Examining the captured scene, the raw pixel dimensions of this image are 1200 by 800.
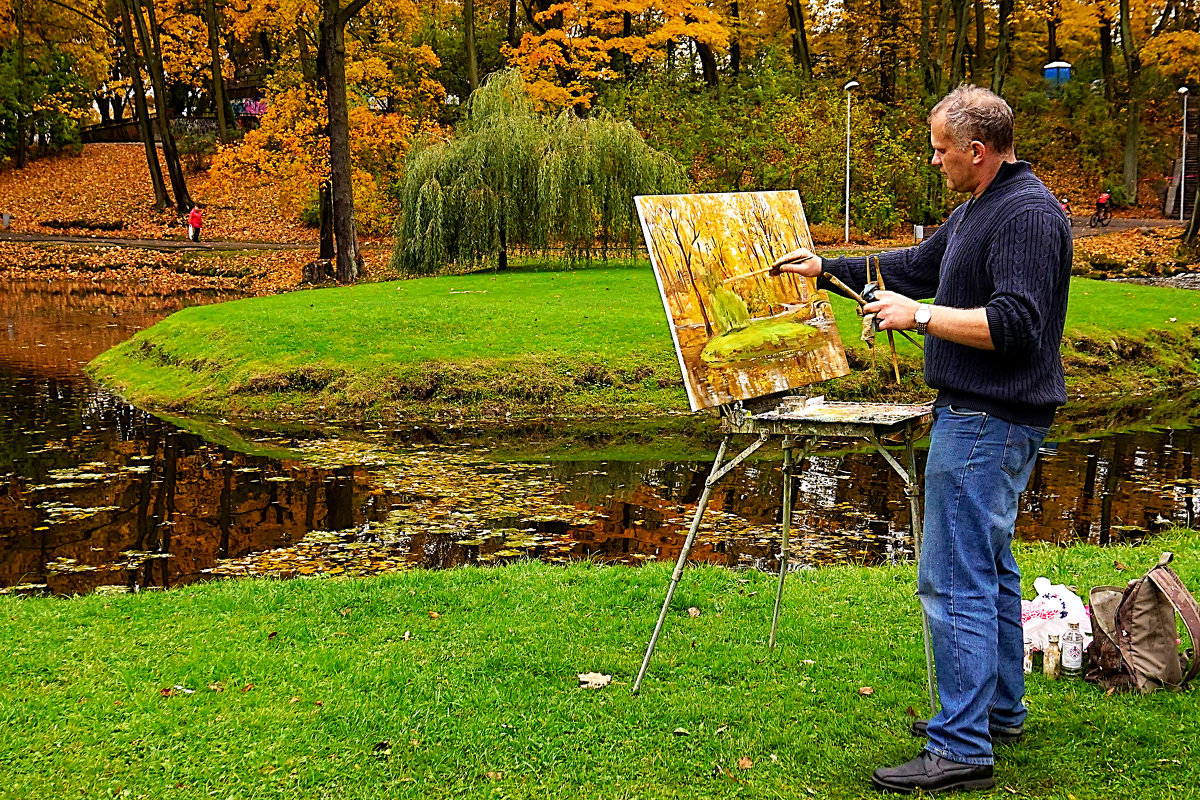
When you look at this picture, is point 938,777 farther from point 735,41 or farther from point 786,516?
point 735,41

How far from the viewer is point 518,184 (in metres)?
19.2

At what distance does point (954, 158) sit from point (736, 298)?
4.66 ft

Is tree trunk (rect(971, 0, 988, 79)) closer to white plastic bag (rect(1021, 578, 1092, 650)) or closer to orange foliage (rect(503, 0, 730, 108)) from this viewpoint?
orange foliage (rect(503, 0, 730, 108))

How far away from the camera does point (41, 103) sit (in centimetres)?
3997

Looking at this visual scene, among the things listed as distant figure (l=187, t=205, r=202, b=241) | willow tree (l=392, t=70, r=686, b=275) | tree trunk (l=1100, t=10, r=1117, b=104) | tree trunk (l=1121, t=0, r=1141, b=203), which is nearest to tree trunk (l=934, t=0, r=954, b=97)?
tree trunk (l=1121, t=0, r=1141, b=203)

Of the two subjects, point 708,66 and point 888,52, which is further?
point 708,66

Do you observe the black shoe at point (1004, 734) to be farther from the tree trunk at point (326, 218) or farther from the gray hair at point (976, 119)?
the tree trunk at point (326, 218)

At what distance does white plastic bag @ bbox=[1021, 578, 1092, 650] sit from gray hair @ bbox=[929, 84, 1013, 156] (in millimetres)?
2194

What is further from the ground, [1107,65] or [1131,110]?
[1107,65]

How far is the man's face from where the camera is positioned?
348 centimetres

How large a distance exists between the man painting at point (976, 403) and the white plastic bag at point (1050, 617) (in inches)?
49.0

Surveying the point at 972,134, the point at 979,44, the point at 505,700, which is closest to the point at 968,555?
the point at 972,134

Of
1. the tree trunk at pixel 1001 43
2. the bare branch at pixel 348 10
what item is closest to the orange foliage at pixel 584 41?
the bare branch at pixel 348 10

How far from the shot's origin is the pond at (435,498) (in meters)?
7.79
